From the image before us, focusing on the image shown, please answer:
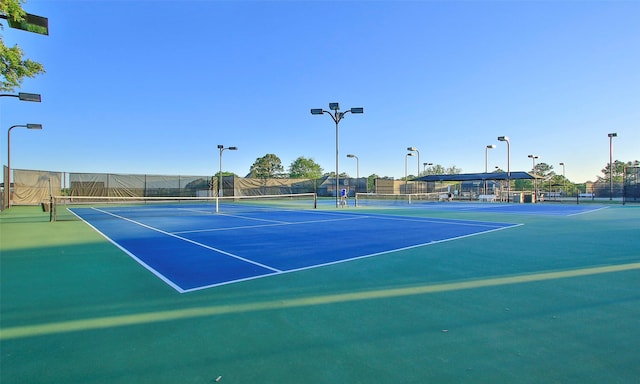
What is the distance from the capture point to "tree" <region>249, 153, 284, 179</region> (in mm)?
85188

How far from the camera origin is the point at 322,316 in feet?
11.6

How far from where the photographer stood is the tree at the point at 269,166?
8519 cm

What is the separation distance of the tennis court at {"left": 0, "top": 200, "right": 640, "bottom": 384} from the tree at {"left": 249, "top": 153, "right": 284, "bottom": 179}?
78.6 meters

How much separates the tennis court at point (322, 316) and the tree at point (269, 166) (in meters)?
78.6

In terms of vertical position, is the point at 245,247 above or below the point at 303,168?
below

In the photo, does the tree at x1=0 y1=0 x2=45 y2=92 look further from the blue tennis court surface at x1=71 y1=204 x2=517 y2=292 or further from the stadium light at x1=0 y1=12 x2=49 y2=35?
the blue tennis court surface at x1=71 y1=204 x2=517 y2=292

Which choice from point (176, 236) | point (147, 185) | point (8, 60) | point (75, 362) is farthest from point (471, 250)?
point (147, 185)

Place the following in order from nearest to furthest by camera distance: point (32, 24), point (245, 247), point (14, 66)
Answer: point (245, 247) < point (32, 24) < point (14, 66)

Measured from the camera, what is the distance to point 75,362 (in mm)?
2637

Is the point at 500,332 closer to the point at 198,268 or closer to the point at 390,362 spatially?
the point at 390,362

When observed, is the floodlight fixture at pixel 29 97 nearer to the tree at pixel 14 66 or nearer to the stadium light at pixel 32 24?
the tree at pixel 14 66

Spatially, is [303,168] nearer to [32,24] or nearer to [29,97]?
[29,97]

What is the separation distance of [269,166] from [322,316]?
274 feet

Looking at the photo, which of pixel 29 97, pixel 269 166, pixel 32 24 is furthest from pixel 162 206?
pixel 269 166
